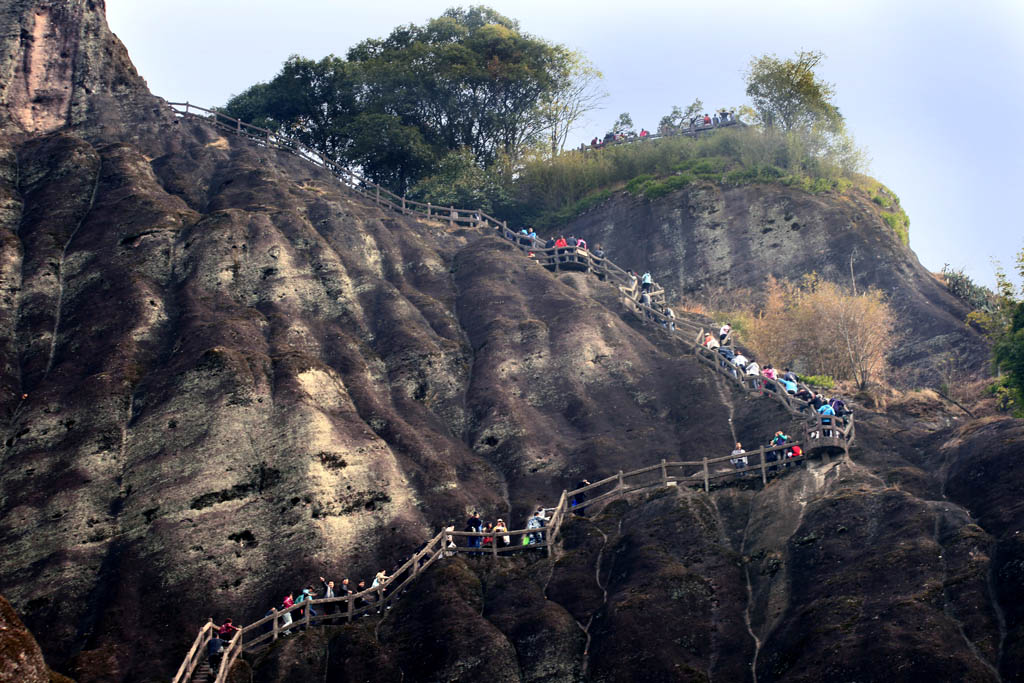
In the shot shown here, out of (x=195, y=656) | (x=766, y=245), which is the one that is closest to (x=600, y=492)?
(x=195, y=656)

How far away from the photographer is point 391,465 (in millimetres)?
47469

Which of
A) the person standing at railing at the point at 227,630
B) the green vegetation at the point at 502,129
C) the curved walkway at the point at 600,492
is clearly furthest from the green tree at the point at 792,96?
the person standing at railing at the point at 227,630

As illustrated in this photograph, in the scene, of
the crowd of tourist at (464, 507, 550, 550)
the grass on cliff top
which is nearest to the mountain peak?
the grass on cliff top

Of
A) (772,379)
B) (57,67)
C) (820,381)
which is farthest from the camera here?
(57,67)

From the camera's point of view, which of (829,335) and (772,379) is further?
(829,335)

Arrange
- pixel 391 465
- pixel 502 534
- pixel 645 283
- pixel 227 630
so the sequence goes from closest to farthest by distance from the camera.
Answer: pixel 227 630
pixel 502 534
pixel 391 465
pixel 645 283

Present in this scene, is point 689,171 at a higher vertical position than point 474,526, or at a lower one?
higher

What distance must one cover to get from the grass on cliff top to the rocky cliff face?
3.90ft

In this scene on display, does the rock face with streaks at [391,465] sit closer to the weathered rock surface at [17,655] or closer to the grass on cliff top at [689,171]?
the weathered rock surface at [17,655]

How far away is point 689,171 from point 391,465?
4536 centimetres

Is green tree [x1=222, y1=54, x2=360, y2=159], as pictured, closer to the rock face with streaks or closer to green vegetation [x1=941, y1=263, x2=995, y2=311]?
the rock face with streaks

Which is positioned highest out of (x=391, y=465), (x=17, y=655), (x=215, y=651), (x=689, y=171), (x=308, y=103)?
(x=308, y=103)

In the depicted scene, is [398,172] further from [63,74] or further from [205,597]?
[205,597]

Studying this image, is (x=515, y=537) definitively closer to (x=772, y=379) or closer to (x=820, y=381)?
(x=772, y=379)
